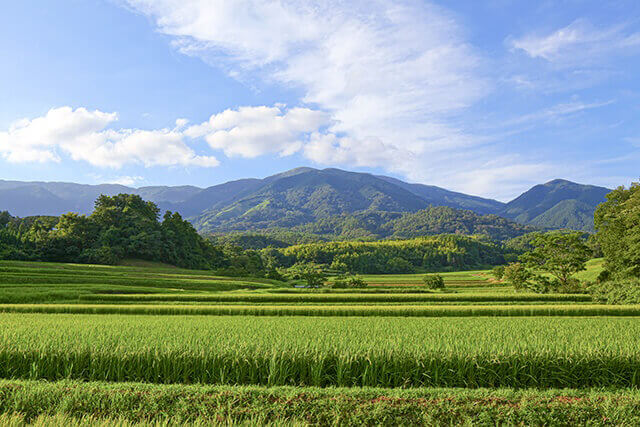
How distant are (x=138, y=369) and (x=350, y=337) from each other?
513cm

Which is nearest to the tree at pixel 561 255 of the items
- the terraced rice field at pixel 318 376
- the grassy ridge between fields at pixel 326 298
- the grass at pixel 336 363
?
the grassy ridge between fields at pixel 326 298

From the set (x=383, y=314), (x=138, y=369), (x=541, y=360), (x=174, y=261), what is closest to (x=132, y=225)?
(x=174, y=261)

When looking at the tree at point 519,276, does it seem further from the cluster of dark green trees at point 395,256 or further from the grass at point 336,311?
A: the cluster of dark green trees at point 395,256

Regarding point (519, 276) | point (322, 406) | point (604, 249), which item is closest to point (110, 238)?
point (519, 276)

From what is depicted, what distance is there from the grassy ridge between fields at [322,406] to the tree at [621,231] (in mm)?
33465

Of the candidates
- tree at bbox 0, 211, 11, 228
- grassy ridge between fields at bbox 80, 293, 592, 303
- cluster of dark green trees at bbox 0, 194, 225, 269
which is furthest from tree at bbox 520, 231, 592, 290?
tree at bbox 0, 211, 11, 228

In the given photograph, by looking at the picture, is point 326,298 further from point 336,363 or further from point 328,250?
point 328,250

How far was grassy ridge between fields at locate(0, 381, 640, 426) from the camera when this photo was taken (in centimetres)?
538

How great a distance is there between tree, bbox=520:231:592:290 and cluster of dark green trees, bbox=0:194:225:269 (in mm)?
61527

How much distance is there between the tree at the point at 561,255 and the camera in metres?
33.5

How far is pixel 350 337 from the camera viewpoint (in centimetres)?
884

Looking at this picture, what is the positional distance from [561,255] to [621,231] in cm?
661

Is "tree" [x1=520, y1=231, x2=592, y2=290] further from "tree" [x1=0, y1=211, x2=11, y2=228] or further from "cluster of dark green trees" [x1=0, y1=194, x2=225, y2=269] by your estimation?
"tree" [x1=0, y1=211, x2=11, y2=228]

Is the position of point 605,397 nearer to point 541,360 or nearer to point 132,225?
point 541,360
